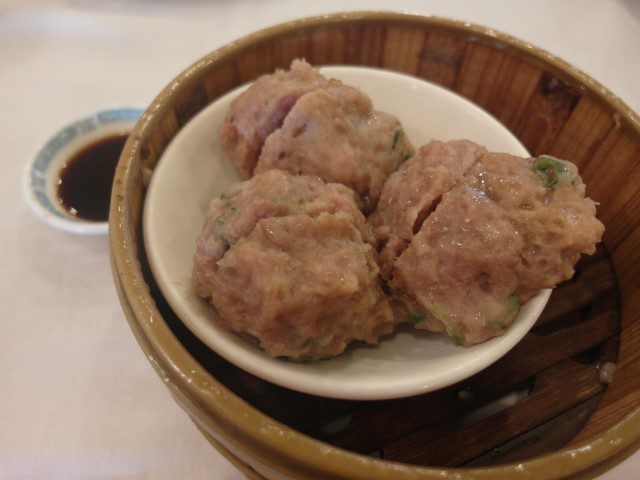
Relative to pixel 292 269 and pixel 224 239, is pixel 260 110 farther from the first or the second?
pixel 292 269

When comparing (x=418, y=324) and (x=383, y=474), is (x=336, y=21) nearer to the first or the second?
(x=418, y=324)

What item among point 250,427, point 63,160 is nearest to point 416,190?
point 250,427

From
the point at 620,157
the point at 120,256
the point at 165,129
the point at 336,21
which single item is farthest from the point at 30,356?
the point at 620,157

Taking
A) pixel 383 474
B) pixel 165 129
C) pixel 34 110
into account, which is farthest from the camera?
pixel 34 110

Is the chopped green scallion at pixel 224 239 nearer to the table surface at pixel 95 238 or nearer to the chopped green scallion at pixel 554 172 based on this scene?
the table surface at pixel 95 238

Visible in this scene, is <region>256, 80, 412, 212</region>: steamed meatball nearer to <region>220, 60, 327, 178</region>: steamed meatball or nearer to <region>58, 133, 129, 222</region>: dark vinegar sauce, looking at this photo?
<region>220, 60, 327, 178</region>: steamed meatball

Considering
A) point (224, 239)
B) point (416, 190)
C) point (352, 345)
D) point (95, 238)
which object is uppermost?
point (416, 190)
